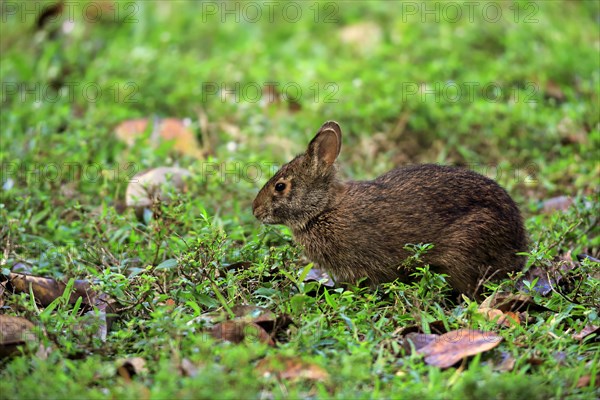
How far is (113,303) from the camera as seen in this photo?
498 cm

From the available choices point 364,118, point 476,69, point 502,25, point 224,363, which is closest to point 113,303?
point 224,363

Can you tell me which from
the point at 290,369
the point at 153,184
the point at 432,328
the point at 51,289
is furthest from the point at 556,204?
the point at 51,289

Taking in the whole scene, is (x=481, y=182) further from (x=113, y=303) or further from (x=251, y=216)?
(x=113, y=303)

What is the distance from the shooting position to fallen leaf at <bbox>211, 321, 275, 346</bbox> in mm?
4484

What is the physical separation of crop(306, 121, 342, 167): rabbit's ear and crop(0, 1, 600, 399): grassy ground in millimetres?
621

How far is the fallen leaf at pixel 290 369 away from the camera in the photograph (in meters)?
4.09

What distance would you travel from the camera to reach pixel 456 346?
176 inches

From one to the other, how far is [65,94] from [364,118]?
3057 mm

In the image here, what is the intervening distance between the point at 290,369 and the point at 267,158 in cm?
389

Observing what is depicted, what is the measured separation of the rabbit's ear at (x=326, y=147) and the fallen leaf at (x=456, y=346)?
5.92 feet

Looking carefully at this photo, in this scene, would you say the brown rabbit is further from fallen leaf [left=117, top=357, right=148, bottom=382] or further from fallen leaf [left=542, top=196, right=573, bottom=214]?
fallen leaf [left=117, top=357, right=148, bottom=382]

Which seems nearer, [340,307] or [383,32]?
[340,307]

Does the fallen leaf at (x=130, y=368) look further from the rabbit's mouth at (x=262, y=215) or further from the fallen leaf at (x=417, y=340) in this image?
the rabbit's mouth at (x=262, y=215)

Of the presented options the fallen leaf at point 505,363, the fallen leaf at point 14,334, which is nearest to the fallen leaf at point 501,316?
the fallen leaf at point 505,363
